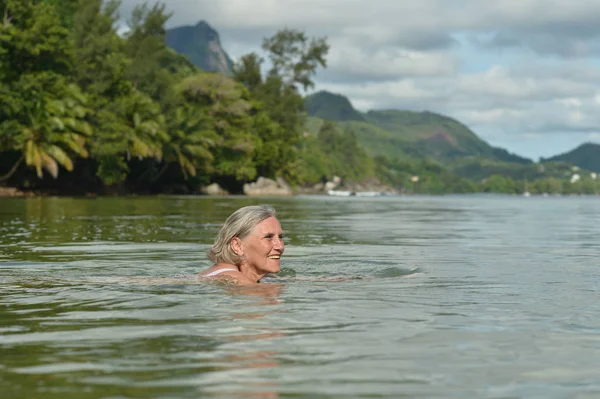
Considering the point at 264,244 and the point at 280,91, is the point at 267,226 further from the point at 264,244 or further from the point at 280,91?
the point at 280,91

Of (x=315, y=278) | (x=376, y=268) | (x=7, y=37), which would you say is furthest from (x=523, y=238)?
(x=7, y=37)

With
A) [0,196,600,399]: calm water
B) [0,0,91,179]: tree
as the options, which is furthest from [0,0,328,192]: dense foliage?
[0,196,600,399]: calm water

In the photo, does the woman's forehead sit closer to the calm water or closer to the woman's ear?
the woman's ear

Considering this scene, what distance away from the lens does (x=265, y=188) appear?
9556 centimetres

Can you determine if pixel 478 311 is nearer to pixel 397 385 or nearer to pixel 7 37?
pixel 397 385

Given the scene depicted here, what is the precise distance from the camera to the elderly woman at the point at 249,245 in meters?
8.34

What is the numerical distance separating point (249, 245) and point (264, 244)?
14cm

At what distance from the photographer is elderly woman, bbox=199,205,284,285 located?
27.3 ft

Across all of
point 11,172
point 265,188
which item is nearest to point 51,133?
point 11,172

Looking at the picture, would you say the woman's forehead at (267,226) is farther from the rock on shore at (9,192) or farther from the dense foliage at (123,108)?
the rock on shore at (9,192)

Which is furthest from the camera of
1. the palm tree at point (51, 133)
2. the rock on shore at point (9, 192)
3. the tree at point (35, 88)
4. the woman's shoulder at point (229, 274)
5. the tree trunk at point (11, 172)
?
the rock on shore at point (9, 192)

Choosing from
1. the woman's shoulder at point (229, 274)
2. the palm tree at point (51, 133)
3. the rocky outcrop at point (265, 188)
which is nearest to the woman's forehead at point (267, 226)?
the woman's shoulder at point (229, 274)

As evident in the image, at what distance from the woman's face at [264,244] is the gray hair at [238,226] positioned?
5 cm

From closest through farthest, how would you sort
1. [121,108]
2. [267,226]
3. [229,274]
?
1. [267,226]
2. [229,274]
3. [121,108]
